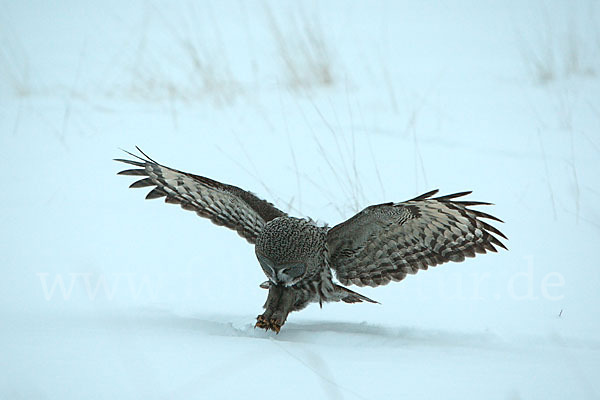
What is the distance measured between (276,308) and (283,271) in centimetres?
19

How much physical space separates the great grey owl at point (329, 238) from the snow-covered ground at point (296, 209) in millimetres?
197

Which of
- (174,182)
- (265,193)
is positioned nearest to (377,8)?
(265,193)

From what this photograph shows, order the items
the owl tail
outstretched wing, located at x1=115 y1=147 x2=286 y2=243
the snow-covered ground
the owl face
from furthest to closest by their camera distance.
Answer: outstretched wing, located at x1=115 y1=147 x2=286 y2=243 < the owl tail < the owl face < the snow-covered ground

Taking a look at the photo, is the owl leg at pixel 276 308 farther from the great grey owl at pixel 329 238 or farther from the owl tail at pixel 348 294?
the owl tail at pixel 348 294

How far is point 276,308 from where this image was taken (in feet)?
9.34

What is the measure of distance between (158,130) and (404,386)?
4618mm

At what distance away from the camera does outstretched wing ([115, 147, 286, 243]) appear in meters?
3.08

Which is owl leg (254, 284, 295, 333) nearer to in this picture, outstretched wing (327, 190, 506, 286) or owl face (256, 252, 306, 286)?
owl face (256, 252, 306, 286)

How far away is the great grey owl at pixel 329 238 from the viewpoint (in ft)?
9.11

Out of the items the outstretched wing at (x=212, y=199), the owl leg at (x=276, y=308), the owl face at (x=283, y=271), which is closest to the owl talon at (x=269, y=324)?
the owl leg at (x=276, y=308)

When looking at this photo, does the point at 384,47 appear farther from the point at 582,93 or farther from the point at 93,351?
the point at 93,351

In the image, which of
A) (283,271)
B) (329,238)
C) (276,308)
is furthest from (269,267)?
(329,238)

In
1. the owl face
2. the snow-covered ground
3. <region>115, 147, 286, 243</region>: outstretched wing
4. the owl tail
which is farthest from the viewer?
<region>115, 147, 286, 243</region>: outstretched wing

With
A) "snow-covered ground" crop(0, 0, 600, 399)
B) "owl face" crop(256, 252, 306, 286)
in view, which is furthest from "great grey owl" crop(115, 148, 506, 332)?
"snow-covered ground" crop(0, 0, 600, 399)
